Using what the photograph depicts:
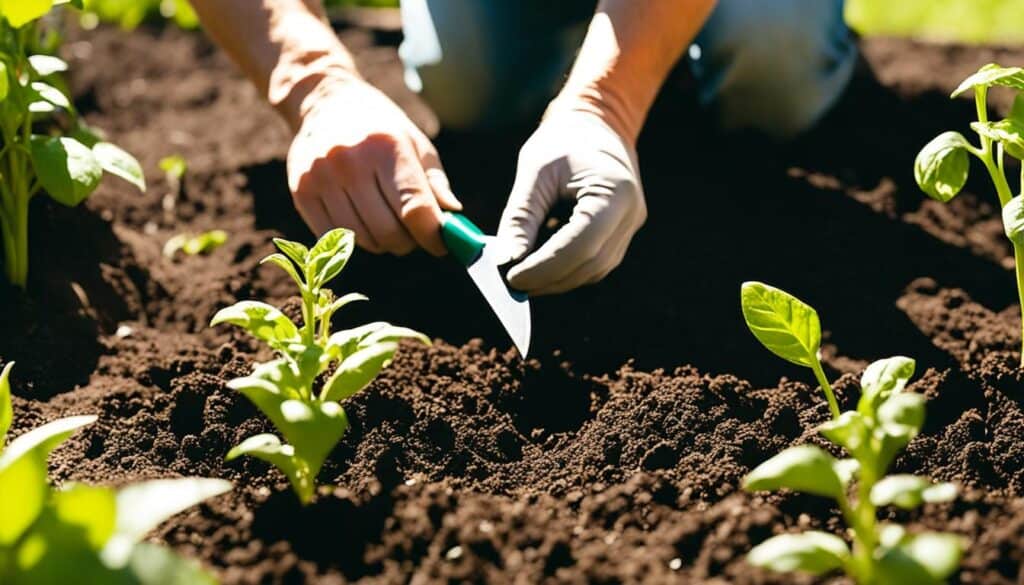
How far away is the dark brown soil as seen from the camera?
1.58 metres

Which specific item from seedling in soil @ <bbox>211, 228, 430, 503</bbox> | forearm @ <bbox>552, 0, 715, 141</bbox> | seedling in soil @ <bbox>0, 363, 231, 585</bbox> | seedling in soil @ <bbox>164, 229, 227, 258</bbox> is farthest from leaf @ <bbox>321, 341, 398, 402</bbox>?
seedling in soil @ <bbox>164, 229, 227, 258</bbox>

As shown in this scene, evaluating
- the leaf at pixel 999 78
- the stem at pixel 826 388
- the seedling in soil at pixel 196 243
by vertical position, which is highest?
the seedling in soil at pixel 196 243

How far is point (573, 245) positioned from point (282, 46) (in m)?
0.81

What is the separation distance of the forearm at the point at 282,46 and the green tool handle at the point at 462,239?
47 cm

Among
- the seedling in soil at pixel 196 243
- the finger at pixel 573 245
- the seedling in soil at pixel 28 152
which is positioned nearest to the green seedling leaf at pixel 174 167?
the seedling in soil at pixel 196 243

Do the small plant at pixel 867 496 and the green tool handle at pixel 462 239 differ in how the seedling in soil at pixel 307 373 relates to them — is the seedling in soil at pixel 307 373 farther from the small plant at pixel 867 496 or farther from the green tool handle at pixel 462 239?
the small plant at pixel 867 496

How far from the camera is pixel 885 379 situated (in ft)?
5.19

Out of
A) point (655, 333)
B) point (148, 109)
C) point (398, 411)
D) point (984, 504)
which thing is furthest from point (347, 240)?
point (148, 109)

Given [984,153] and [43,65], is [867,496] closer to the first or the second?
[984,153]

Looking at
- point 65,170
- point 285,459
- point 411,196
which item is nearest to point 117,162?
point 65,170

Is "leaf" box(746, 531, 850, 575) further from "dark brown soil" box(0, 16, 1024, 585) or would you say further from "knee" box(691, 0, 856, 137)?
"knee" box(691, 0, 856, 137)

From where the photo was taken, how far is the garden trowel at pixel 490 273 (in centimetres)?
196

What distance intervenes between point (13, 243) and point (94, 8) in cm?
200

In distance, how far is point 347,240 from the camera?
1756 mm
